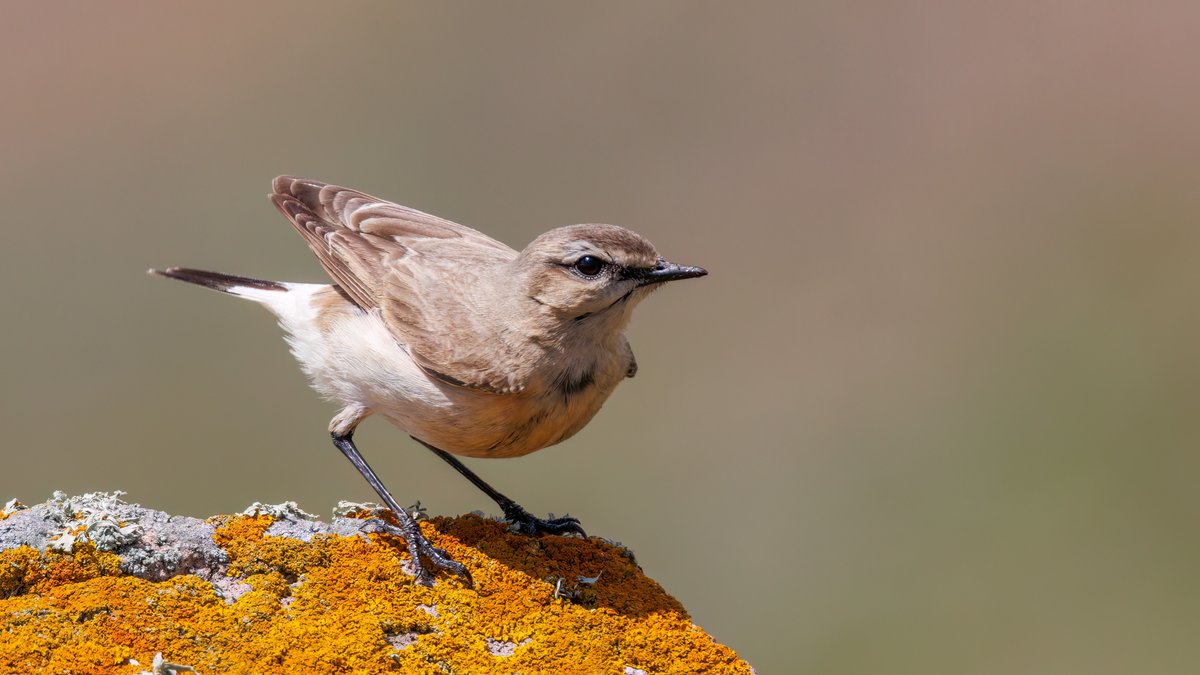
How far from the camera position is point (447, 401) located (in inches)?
219

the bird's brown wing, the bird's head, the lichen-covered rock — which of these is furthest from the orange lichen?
→ the bird's head

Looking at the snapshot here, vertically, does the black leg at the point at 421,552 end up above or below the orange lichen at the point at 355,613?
above

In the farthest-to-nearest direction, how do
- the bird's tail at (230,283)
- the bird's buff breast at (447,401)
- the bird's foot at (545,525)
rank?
the bird's tail at (230,283)
the bird's foot at (545,525)
the bird's buff breast at (447,401)

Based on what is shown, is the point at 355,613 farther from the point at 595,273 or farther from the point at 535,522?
the point at 595,273

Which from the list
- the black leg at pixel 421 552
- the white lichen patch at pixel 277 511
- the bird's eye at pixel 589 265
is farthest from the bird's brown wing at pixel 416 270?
the white lichen patch at pixel 277 511

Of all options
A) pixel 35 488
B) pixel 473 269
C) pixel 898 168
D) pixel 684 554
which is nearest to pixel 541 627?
pixel 473 269

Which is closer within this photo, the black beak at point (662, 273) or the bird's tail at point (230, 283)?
the black beak at point (662, 273)

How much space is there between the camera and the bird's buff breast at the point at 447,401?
5.52m

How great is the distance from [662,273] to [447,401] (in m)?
1.22

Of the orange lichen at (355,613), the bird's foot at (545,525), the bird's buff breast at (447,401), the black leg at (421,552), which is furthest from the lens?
the bird's foot at (545,525)

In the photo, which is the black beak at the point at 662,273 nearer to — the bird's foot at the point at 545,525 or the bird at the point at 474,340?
the bird at the point at 474,340

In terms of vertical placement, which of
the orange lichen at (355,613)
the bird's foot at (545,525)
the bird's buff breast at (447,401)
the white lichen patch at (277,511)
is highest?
the bird's buff breast at (447,401)

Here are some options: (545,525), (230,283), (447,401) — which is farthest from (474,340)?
(230,283)

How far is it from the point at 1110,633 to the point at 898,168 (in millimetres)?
8697
